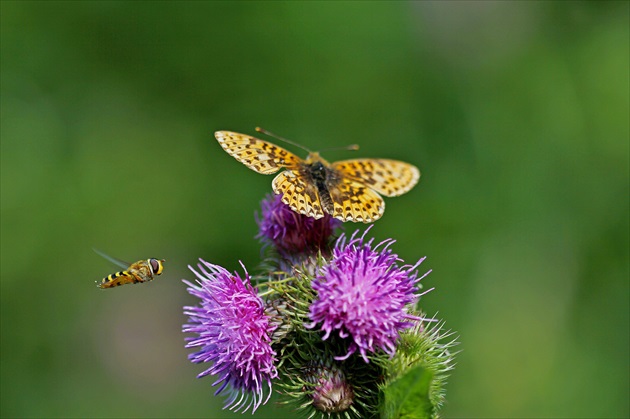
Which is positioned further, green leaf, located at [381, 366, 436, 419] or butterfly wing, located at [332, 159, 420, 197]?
butterfly wing, located at [332, 159, 420, 197]

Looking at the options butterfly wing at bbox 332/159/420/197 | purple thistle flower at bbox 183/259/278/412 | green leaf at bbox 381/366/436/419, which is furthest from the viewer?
butterfly wing at bbox 332/159/420/197

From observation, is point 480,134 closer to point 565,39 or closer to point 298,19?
point 565,39

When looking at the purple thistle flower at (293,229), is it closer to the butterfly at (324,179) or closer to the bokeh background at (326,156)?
the butterfly at (324,179)

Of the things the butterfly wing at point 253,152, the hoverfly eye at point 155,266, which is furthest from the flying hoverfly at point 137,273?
the butterfly wing at point 253,152

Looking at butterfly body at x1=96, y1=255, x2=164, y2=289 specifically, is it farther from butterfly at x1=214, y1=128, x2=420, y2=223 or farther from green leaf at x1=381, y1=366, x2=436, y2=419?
green leaf at x1=381, y1=366, x2=436, y2=419

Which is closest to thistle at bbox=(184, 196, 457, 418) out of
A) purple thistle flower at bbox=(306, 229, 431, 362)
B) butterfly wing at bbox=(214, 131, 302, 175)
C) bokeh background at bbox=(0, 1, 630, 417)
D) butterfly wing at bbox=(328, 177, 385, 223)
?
purple thistle flower at bbox=(306, 229, 431, 362)

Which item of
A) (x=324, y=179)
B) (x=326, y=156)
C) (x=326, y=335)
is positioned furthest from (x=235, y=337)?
(x=326, y=156)

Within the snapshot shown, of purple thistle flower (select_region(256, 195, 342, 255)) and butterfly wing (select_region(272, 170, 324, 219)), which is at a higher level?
butterfly wing (select_region(272, 170, 324, 219))

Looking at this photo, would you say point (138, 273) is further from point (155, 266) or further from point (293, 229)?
point (293, 229)
